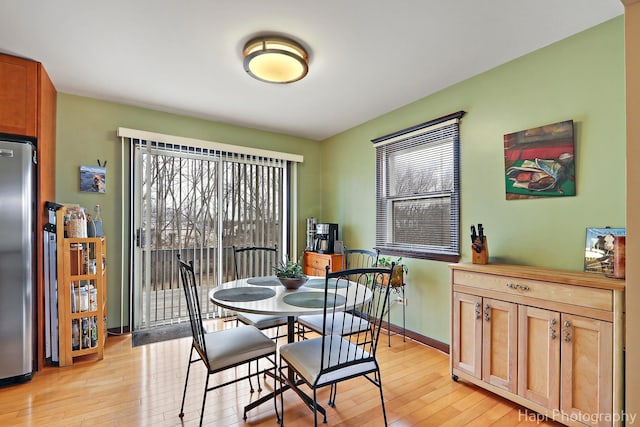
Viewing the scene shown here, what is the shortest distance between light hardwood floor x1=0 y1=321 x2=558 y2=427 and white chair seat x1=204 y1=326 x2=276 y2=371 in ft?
1.45

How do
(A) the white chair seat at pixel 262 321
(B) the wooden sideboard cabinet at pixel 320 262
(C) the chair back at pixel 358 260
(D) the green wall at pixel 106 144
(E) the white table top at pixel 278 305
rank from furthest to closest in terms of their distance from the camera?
1. (B) the wooden sideboard cabinet at pixel 320 262
2. (C) the chair back at pixel 358 260
3. (D) the green wall at pixel 106 144
4. (A) the white chair seat at pixel 262 321
5. (E) the white table top at pixel 278 305

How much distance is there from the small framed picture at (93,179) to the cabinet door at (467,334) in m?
3.65

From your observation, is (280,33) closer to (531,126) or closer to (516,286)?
(531,126)

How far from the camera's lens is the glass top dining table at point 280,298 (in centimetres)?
179

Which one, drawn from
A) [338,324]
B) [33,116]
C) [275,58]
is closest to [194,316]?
[338,324]

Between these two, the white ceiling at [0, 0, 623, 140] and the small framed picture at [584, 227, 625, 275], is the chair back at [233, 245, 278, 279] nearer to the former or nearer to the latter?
the white ceiling at [0, 0, 623, 140]

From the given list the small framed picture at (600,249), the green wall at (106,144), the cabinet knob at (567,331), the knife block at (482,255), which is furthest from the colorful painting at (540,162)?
the green wall at (106,144)

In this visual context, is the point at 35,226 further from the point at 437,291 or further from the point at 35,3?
the point at 437,291

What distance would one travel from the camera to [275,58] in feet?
7.18

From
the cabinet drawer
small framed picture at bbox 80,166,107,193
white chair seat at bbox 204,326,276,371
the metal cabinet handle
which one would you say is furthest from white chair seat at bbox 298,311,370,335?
small framed picture at bbox 80,166,107,193

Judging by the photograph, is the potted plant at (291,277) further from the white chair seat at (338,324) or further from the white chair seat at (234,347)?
the white chair seat at (234,347)

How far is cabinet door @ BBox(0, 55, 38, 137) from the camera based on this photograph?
94.7 inches

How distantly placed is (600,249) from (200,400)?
9.40ft

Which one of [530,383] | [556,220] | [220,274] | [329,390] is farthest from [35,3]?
[530,383]
